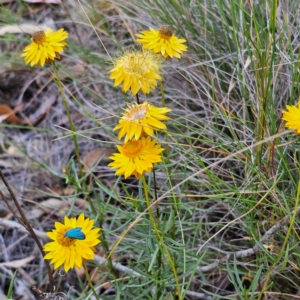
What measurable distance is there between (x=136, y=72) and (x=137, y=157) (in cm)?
22

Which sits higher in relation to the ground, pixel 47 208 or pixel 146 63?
pixel 146 63

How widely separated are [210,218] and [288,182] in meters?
0.30

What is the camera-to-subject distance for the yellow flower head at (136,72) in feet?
3.42

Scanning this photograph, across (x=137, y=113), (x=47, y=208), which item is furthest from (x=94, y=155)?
(x=137, y=113)

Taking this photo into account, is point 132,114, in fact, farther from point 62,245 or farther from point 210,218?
point 210,218

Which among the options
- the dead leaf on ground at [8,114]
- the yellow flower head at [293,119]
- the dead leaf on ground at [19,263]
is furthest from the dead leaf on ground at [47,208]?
the yellow flower head at [293,119]

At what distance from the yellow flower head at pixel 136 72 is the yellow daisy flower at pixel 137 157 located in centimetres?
14

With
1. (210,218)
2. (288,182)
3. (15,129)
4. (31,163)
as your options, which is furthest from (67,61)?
(288,182)

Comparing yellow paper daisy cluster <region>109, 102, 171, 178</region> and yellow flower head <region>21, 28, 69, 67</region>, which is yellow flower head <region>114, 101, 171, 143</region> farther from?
yellow flower head <region>21, 28, 69, 67</region>

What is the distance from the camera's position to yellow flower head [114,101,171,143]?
0.92m

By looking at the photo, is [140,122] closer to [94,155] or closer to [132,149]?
[132,149]

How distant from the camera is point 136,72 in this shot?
3.44 feet

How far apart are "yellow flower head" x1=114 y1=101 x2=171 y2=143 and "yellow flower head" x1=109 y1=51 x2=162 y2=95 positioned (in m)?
0.08

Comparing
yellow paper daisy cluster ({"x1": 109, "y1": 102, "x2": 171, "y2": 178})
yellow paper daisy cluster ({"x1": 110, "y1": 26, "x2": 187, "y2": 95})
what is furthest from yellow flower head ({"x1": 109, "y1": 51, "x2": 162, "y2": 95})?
yellow paper daisy cluster ({"x1": 109, "y1": 102, "x2": 171, "y2": 178})
